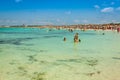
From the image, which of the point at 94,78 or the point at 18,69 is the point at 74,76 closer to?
the point at 94,78

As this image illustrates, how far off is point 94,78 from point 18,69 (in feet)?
18.7

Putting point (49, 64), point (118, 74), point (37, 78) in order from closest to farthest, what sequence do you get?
point (37, 78), point (118, 74), point (49, 64)

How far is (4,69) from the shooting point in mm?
16312

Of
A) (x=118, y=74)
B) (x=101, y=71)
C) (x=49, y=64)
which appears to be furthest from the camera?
(x=49, y=64)

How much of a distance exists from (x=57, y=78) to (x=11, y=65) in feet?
18.2

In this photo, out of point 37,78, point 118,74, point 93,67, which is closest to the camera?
point 37,78

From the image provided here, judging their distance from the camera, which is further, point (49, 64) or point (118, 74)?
point (49, 64)

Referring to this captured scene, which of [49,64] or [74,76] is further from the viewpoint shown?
[49,64]

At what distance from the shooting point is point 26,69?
53.7 ft

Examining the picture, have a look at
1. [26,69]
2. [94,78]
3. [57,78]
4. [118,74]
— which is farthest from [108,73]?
[26,69]

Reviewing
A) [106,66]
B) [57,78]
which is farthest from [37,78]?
[106,66]

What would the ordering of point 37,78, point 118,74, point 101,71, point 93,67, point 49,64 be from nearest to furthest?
point 37,78
point 118,74
point 101,71
point 93,67
point 49,64

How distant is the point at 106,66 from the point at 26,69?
19.8ft

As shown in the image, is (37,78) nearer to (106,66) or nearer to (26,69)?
(26,69)
